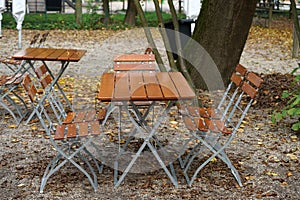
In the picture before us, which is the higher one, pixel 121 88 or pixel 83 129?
pixel 121 88

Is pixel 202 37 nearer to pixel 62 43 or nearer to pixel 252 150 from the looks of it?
pixel 252 150

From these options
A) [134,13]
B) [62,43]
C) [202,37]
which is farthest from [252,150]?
[134,13]

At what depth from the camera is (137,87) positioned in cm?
497

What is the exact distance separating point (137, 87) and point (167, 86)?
27 centimetres

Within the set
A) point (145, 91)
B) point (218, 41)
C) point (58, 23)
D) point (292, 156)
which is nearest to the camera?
point (145, 91)

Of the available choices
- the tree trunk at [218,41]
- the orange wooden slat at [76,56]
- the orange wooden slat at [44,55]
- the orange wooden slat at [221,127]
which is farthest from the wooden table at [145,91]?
the tree trunk at [218,41]

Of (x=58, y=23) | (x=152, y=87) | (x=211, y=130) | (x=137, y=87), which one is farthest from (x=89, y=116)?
(x=58, y=23)

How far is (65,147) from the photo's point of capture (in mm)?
5734

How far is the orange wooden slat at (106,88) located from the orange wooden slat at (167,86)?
1.42 feet

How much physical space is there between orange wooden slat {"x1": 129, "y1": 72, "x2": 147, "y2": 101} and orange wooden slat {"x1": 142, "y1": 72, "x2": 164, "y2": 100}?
1.5 inches

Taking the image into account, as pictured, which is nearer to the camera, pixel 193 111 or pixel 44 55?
pixel 193 111

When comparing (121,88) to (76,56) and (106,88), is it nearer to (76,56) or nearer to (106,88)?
(106,88)

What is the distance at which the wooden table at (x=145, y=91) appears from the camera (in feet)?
15.1

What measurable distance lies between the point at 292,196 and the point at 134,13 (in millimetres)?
16947
